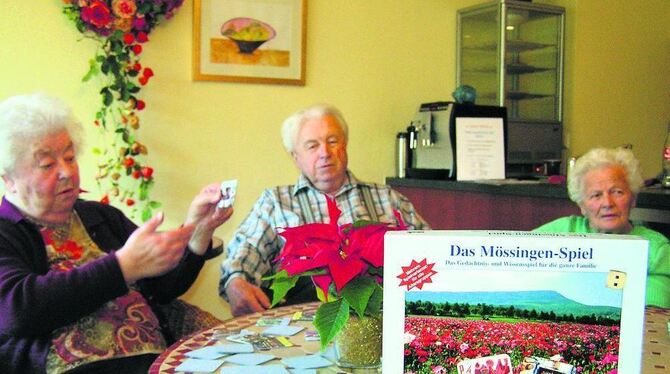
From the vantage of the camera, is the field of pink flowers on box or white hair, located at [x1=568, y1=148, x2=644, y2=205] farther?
white hair, located at [x1=568, y1=148, x2=644, y2=205]

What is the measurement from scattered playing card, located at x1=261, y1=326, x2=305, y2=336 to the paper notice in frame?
86.7 inches

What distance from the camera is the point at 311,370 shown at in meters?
1.17

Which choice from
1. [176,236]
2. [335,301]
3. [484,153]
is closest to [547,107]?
[484,153]

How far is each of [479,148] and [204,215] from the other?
6.79 feet

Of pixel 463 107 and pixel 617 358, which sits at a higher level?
pixel 463 107

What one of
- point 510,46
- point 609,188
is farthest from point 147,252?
point 510,46

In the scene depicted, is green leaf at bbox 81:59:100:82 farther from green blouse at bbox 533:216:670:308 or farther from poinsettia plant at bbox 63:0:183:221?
green blouse at bbox 533:216:670:308

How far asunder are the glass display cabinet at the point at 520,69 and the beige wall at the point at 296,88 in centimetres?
14

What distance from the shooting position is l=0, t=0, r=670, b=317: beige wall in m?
2.95

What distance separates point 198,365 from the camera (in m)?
1.18

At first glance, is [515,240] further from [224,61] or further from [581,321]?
[224,61]

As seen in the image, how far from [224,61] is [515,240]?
266cm

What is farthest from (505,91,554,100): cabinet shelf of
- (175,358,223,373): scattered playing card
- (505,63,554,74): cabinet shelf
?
(175,358,223,373): scattered playing card

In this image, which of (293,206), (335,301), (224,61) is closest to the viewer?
(335,301)
